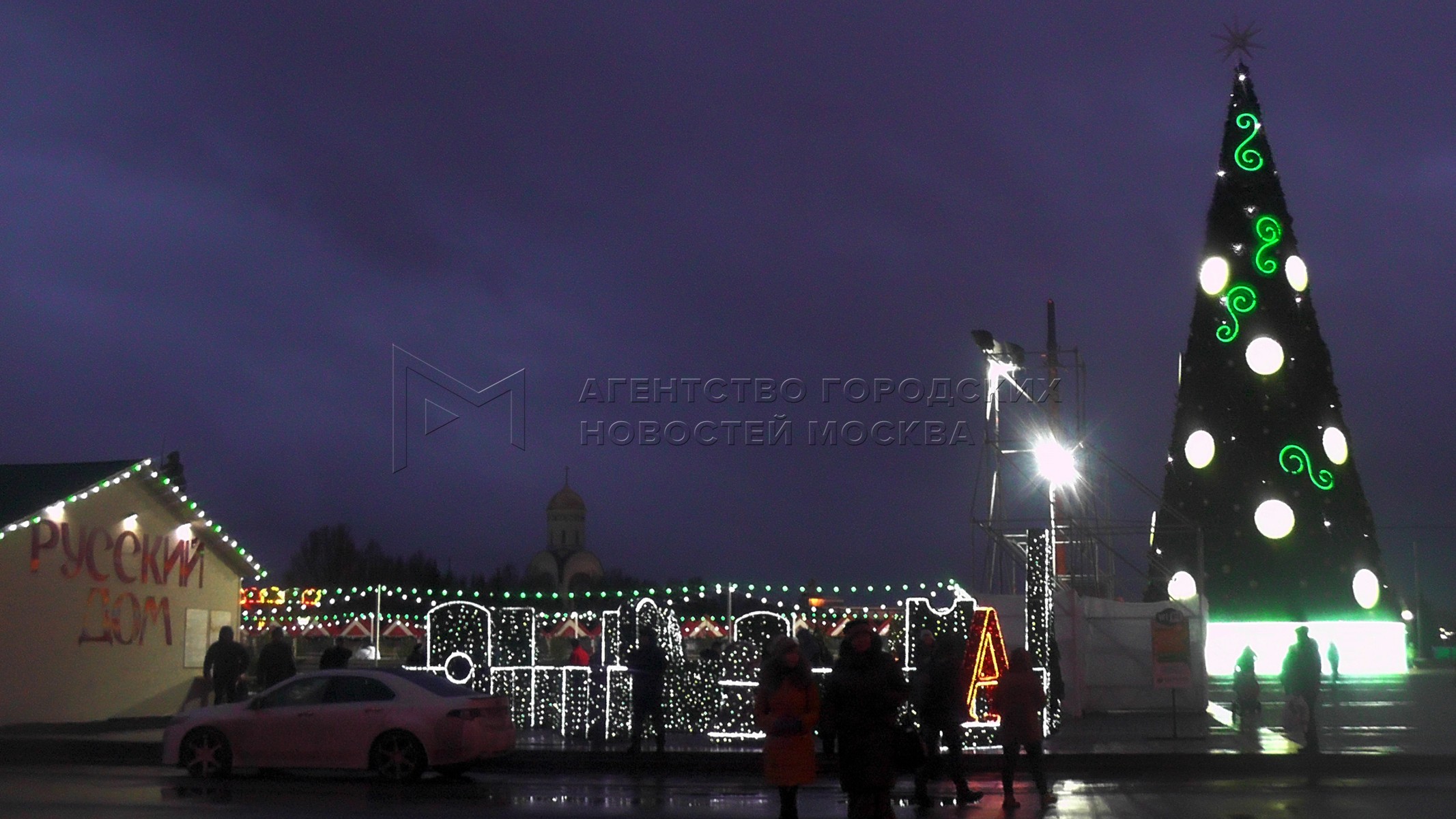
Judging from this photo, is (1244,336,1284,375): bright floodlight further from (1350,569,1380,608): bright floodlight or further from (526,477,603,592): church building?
(526,477,603,592): church building

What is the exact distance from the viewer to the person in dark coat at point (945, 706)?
14.4m

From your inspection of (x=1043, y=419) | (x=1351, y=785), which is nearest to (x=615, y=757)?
(x=1351, y=785)

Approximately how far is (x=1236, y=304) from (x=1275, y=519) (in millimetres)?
5615

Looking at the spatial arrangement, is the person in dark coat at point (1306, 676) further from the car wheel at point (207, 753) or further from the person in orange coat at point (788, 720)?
the car wheel at point (207, 753)

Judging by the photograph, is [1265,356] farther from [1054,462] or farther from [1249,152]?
[1054,462]

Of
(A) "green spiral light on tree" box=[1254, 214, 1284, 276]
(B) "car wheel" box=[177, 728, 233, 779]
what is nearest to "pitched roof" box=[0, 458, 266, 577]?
(B) "car wheel" box=[177, 728, 233, 779]

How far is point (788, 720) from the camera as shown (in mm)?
10562

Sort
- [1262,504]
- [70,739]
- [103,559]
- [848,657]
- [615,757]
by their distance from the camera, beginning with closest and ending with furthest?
[848,657] → [615,757] → [70,739] → [103,559] → [1262,504]

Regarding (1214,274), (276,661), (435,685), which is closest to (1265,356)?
(1214,274)

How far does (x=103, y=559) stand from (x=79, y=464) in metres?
2.01

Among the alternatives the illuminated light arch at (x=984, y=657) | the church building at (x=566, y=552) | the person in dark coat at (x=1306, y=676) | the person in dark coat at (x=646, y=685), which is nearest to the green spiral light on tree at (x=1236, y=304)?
the person in dark coat at (x=1306, y=676)

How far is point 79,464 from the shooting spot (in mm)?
26797

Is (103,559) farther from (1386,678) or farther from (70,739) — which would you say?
(1386,678)

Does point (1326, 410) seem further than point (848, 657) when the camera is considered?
Yes
